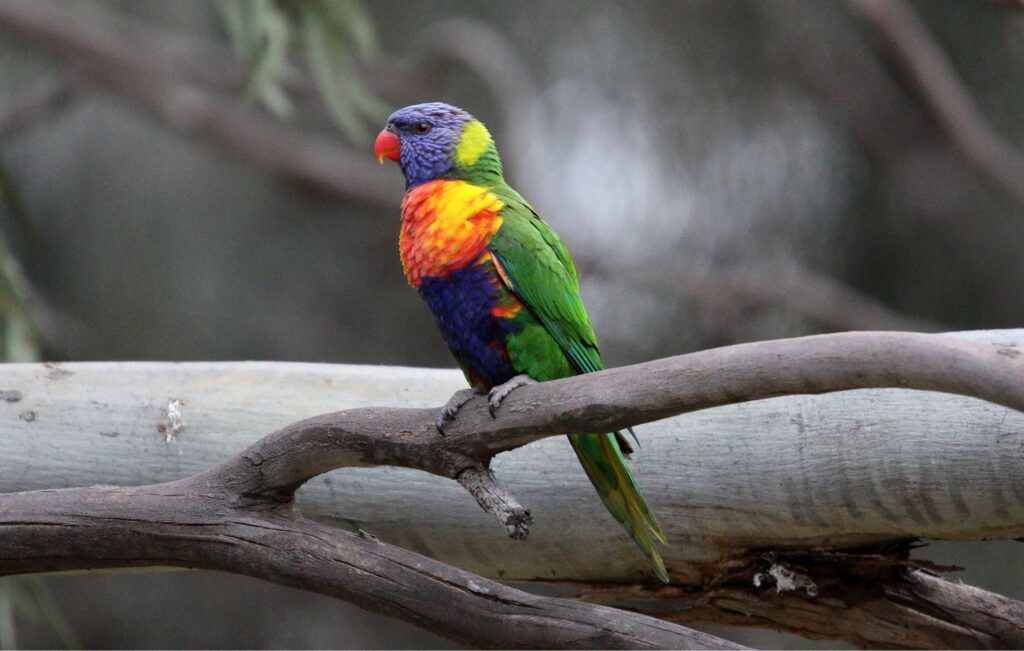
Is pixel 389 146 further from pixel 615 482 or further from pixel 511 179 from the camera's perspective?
pixel 511 179

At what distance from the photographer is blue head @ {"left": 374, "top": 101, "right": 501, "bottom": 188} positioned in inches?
98.1

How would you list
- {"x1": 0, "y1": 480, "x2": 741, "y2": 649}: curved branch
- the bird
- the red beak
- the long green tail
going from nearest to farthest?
{"x1": 0, "y1": 480, "x2": 741, "y2": 649}: curved branch < the long green tail < the bird < the red beak

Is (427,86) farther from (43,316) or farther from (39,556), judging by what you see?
(39,556)

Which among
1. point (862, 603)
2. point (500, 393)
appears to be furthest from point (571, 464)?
point (862, 603)

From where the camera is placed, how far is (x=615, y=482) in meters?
2.20

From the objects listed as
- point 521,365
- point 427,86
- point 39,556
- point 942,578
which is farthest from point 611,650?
point 427,86

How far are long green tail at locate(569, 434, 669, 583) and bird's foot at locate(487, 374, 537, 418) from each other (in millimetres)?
179

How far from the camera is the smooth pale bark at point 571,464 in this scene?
221 cm

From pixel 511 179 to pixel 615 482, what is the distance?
363cm

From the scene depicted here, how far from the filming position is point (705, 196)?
5871 mm

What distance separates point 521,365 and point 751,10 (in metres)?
4.91

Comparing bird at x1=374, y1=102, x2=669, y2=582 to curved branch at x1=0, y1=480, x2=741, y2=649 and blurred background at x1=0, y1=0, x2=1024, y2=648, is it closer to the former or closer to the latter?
curved branch at x1=0, y1=480, x2=741, y2=649

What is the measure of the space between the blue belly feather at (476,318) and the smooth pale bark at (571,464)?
0.39m

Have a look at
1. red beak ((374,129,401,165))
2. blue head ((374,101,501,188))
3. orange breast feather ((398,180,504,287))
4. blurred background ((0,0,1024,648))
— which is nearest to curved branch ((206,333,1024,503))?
orange breast feather ((398,180,504,287))
